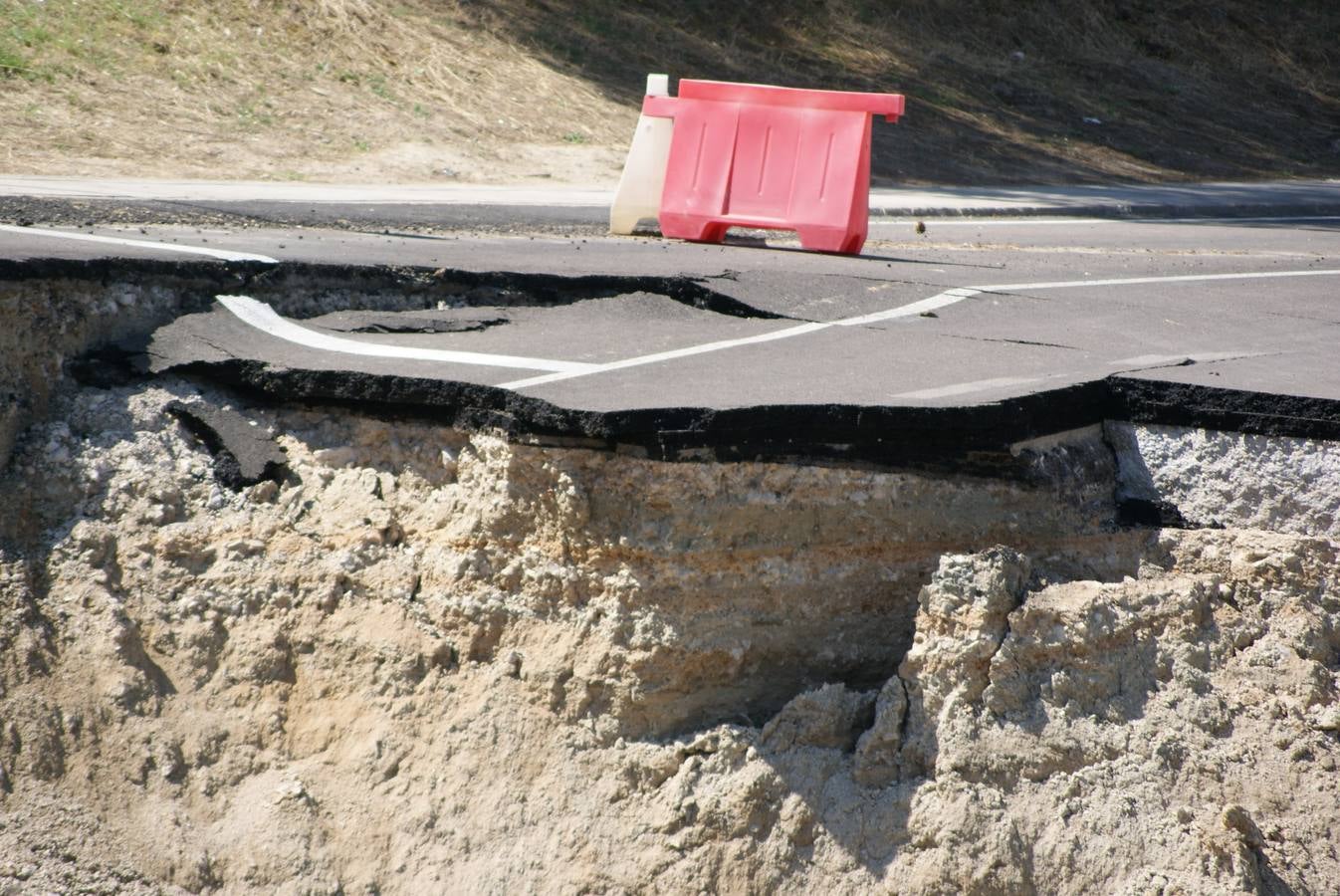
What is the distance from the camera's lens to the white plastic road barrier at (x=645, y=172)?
8.73 meters

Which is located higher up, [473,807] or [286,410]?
[286,410]

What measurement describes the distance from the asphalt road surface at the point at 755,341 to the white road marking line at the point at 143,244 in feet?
0.10

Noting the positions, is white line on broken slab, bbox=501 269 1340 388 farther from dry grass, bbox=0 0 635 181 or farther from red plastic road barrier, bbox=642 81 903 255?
dry grass, bbox=0 0 635 181

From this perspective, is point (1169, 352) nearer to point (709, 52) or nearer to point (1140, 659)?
point (1140, 659)

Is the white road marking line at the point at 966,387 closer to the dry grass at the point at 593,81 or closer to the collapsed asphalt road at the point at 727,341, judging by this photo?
the collapsed asphalt road at the point at 727,341

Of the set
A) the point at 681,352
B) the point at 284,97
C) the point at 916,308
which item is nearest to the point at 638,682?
the point at 681,352

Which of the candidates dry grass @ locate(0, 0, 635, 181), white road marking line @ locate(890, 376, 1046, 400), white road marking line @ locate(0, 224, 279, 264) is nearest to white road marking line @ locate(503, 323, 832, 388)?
white road marking line @ locate(890, 376, 1046, 400)

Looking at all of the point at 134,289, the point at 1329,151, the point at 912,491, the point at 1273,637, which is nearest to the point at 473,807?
the point at 912,491

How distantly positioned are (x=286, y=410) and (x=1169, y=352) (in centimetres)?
332

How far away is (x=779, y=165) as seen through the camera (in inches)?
335

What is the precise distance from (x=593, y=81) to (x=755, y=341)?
14260 millimetres

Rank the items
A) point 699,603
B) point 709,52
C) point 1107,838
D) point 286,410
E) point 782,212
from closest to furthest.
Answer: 1. point 1107,838
2. point 699,603
3. point 286,410
4. point 782,212
5. point 709,52

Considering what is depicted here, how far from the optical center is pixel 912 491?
148 inches

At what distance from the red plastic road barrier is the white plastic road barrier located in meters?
0.18
